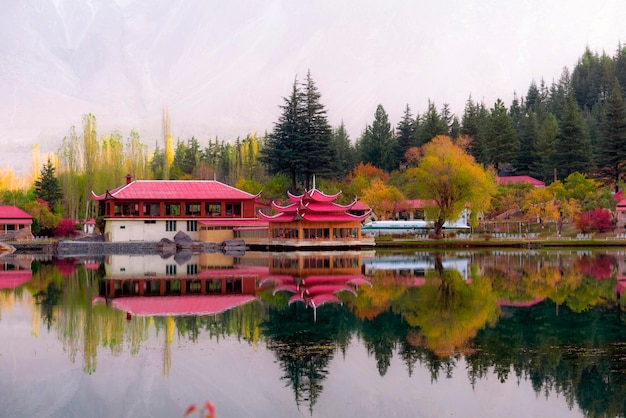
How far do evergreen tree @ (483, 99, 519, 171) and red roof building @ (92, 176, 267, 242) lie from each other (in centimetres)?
2902

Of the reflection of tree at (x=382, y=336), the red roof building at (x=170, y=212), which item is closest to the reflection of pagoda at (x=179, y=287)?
the reflection of tree at (x=382, y=336)

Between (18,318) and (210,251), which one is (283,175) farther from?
(18,318)

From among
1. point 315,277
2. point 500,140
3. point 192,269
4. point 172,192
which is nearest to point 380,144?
point 500,140

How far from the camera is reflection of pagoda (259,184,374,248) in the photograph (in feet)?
163

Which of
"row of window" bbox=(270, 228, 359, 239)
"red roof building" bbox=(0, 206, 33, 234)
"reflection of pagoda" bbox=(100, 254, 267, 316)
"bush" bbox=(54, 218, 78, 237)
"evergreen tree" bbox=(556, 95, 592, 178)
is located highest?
→ "evergreen tree" bbox=(556, 95, 592, 178)

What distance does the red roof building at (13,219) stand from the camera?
5906 cm

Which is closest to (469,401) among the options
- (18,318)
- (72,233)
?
(18,318)

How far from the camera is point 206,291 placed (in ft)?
81.5

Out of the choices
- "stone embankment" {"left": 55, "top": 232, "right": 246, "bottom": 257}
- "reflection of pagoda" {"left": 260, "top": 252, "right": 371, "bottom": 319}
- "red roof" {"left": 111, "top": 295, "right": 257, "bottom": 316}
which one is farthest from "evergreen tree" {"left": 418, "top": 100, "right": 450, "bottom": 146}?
"red roof" {"left": 111, "top": 295, "right": 257, "bottom": 316}

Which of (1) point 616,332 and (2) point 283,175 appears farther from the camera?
(2) point 283,175

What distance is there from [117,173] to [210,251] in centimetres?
2238

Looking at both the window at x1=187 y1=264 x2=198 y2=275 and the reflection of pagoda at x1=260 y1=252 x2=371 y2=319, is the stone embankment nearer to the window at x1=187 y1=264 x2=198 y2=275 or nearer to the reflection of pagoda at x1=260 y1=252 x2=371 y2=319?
the reflection of pagoda at x1=260 y1=252 x2=371 y2=319

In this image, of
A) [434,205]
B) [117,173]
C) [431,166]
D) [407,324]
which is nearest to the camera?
[407,324]

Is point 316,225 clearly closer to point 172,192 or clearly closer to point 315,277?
point 172,192
